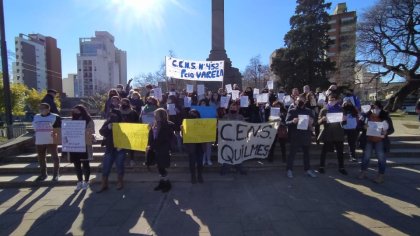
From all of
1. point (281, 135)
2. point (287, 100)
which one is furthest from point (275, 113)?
point (287, 100)

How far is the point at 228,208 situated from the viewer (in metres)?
5.69

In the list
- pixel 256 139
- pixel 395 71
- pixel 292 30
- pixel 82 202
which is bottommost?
pixel 82 202

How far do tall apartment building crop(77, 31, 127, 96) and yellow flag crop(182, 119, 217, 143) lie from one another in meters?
101

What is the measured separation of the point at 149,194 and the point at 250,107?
439 cm

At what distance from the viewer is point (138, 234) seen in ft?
15.5

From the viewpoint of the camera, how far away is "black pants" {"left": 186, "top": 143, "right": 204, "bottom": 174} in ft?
23.7

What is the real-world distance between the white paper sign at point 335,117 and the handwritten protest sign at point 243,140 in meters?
1.29

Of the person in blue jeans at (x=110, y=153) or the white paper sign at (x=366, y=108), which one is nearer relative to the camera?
the person in blue jeans at (x=110, y=153)

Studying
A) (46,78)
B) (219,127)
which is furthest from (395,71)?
(46,78)

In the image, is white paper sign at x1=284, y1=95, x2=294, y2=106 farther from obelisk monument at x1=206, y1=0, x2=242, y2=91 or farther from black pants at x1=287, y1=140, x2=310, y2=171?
obelisk monument at x1=206, y1=0, x2=242, y2=91

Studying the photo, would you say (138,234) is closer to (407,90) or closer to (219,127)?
(219,127)

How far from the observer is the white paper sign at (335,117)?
764 centimetres

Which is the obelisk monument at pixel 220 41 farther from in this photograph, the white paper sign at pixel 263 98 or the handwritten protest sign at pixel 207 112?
the handwritten protest sign at pixel 207 112

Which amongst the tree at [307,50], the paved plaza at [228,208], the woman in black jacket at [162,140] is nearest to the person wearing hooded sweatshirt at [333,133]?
the paved plaza at [228,208]
